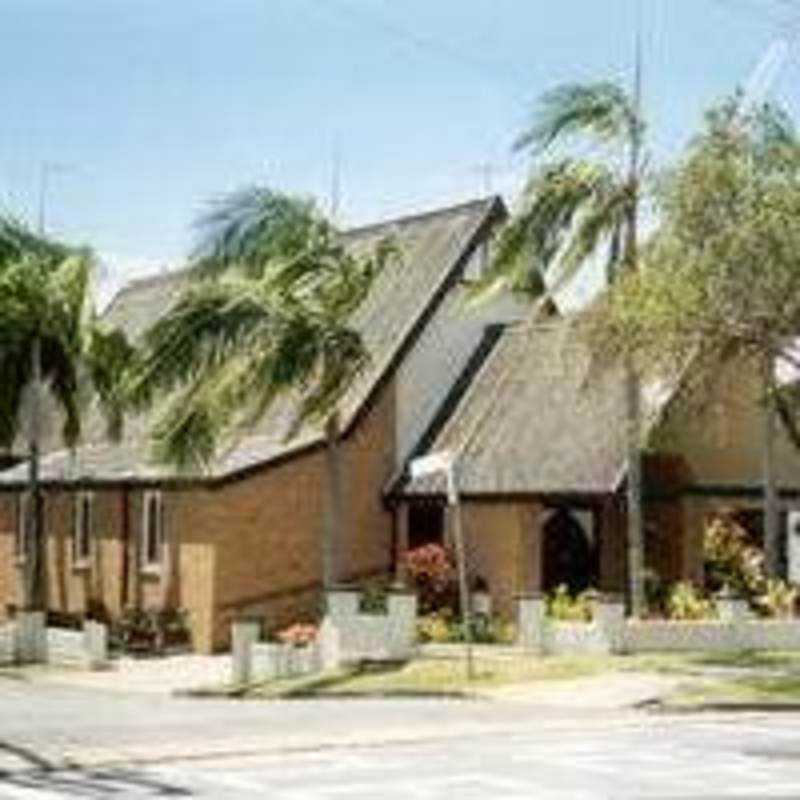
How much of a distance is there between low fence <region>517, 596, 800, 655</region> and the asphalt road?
6.00 m

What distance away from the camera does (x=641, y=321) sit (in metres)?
29.3

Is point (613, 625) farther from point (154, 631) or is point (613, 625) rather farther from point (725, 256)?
point (154, 631)

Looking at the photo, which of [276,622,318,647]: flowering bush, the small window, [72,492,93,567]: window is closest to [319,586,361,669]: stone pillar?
[276,622,318,647]: flowering bush

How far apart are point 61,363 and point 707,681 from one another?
19944 millimetres

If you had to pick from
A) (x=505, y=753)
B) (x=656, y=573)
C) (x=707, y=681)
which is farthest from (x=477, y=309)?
(x=505, y=753)

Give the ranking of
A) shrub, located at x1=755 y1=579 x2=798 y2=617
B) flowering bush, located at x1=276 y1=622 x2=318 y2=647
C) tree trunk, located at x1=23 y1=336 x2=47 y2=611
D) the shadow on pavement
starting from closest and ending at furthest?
the shadow on pavement
flowering bush, located at x1=276 y1=622 x2=318 y2=647
shrub, located at x1=755 y1=579 x2=798 y2=617
tree trunk, located at x1=23 y1=336 x2=47 y2=611

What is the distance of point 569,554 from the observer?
41.7 m

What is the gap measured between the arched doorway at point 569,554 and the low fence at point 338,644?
25.2 ft

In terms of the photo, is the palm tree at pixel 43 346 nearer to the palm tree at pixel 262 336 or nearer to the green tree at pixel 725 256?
the palm tree at pixel 262 336

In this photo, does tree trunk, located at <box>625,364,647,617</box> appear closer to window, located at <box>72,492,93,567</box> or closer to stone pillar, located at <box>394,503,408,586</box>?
stone pillar, located at <box>394,503,408,586</box>

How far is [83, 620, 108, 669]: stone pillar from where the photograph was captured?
3866 centimetres

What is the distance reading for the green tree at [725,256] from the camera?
28.6 meters

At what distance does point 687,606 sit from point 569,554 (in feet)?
22.8

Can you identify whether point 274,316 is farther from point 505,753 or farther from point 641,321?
point 505,753
